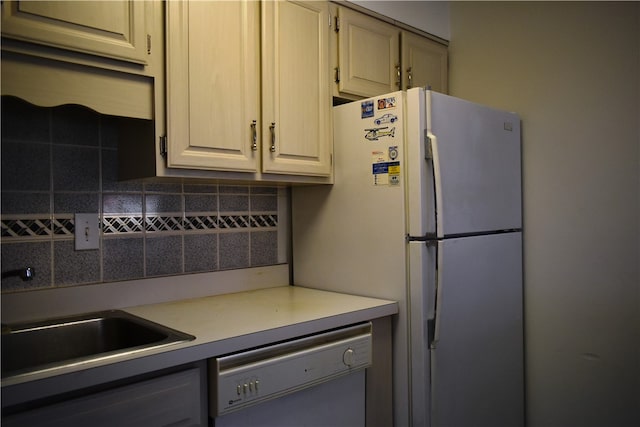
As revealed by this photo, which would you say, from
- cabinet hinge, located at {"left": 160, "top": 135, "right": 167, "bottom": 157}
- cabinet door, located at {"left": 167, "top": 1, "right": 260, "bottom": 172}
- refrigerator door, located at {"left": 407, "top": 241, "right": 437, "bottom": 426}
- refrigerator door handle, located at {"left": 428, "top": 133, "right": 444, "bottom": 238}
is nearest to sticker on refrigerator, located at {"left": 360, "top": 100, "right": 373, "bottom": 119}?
refrigerator door handle, located at {"left": 428, "top": 133, "right": 444, "bottom": 238}

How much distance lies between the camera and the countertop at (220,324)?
1062mm

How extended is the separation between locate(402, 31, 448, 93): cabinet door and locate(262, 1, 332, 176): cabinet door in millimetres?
487

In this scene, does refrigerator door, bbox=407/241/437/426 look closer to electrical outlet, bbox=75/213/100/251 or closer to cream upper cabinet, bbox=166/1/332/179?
cream upper cabinet, bbox=166/1/332/179

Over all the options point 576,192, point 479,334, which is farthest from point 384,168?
point 576,192

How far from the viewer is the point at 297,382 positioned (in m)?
1.48

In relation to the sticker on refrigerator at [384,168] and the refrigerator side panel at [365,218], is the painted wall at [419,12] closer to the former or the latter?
the refrigerator side panel at [365,218]

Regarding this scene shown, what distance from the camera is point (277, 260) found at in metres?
2.26

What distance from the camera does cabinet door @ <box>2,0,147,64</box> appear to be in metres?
1.28

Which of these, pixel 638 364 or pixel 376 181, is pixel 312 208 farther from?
pixel 638 364

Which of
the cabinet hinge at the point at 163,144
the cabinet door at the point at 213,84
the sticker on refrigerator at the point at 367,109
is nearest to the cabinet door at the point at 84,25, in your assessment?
the cabinet door at the point at 213,84

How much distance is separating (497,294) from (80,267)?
1.64 m

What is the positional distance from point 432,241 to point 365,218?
29 centimetres

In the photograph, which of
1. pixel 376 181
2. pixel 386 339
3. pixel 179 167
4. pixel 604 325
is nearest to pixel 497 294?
pixel 604 325

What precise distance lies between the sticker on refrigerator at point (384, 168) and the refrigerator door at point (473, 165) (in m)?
0.14
